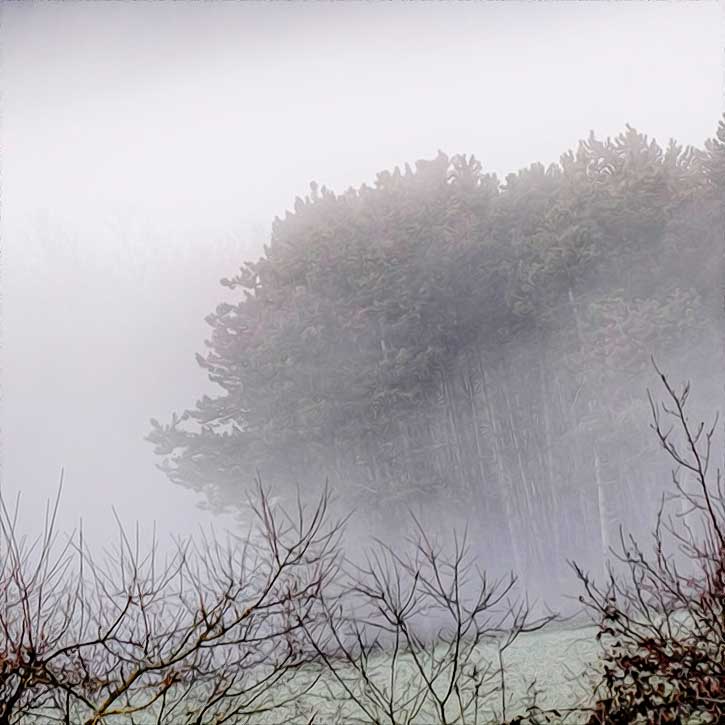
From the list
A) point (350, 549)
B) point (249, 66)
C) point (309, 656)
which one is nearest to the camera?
point (309, 656)

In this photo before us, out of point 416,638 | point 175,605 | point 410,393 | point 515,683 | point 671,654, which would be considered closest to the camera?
point 671,654

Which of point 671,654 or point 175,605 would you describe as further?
point 175,605

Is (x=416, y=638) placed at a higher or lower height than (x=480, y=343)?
lower

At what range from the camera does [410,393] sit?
4.69 meters

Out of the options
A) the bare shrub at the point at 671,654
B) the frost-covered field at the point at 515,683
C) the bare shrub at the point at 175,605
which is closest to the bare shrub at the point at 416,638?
the frost-covered field at the point at 515,683

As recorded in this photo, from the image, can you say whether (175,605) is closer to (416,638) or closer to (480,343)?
(416,638)

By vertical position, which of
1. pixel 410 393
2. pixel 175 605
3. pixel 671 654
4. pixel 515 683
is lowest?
pixel 671 654

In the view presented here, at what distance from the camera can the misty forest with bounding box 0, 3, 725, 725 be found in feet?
14.4

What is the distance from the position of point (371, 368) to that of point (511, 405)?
654 millimetres

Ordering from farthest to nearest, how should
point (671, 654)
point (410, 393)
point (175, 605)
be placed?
point (410, 393), point (175, 605), point (671, 654)

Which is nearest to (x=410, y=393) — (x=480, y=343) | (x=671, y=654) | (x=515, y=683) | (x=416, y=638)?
(x=480, y=343)

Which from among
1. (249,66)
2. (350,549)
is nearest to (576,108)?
(249,66)

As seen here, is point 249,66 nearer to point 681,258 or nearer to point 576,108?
point 576,108

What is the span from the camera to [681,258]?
4.70 metres
